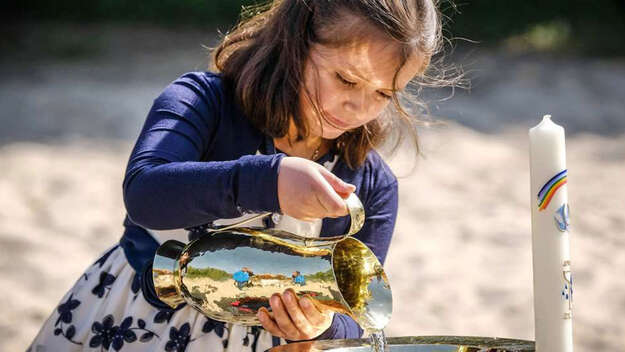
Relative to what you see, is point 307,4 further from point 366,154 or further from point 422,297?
point 422,297

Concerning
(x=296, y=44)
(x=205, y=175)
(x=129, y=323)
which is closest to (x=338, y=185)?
(x=205, y=175)

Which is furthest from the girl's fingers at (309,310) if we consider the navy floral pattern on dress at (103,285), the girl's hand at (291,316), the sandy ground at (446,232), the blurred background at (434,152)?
the sandy ground at (446,232)

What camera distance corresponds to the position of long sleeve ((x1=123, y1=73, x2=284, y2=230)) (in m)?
0.87

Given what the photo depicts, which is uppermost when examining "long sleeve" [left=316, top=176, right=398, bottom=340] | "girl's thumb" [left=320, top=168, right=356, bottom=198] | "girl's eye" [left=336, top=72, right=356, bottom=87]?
"girl's eye" [left=336, top=72, right=356, bottom=87]

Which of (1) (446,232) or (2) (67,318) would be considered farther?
(1) (446,232)

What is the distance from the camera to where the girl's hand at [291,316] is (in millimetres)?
955

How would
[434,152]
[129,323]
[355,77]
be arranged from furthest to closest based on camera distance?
[434,152], [129,323], [355,77]

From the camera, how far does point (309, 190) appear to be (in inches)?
32.2

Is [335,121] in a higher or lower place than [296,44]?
lower

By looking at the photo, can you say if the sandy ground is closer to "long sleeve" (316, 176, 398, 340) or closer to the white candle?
"long sleeve" (316, 176, 398, 340)

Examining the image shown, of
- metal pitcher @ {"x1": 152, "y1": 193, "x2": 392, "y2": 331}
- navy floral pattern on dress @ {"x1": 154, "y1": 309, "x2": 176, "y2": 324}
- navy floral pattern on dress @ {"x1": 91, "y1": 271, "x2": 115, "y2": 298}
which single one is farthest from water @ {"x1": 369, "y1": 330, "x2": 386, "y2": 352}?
navy floral pattern on dress @ {"x1": 91, "y1": 271, "x2": 115, "y2": 298}

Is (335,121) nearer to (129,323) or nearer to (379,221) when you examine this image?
(379,221)

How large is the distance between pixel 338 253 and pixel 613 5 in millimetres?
4932

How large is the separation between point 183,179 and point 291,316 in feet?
0.66
